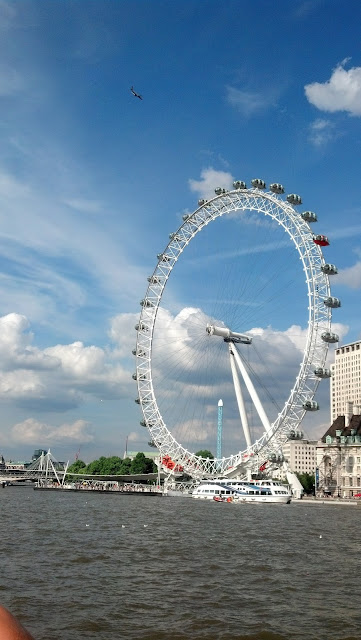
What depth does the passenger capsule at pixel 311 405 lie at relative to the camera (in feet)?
238

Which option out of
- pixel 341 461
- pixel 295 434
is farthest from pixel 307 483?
pixel 295 434

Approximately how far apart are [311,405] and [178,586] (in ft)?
185

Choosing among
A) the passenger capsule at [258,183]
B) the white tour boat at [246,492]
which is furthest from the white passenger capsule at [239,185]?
the white tour boat at [246,492]

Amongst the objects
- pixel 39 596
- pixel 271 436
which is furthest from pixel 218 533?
pixel 271 436

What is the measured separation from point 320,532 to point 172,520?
11169 mm

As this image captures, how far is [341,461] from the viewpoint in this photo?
404 ft

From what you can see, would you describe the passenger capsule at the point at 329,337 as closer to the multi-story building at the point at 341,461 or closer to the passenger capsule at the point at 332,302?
the passenger capsule at the point at 332,302

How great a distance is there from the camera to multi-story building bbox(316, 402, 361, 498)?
11981 cm

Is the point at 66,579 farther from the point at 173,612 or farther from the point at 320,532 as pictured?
the point at 320,532

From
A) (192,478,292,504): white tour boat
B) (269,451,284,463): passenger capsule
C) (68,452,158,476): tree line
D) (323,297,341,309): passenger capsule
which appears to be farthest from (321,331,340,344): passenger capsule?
(68,452,158,476): tree line

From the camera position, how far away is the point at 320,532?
1580 inches

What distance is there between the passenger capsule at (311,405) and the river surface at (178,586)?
39.3m

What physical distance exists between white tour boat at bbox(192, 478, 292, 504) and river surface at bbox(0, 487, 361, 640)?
54.1 metres

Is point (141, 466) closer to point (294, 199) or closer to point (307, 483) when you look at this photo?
→ point (307, 483)
